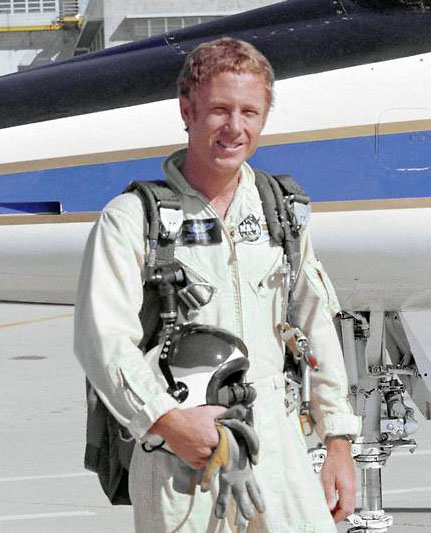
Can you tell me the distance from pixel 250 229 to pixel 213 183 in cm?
13

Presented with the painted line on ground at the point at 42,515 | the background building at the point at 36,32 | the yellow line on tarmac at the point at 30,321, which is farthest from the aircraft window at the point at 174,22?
the painted line on ground at the point at 42,515

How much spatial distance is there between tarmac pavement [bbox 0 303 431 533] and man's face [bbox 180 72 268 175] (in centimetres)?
291

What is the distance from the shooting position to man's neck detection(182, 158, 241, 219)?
9.99 ft

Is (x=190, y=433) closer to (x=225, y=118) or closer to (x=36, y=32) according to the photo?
(x=225, y=118)

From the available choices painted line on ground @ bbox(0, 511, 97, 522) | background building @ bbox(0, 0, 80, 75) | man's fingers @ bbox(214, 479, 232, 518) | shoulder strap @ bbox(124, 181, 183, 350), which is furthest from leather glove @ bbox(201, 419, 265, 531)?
background building @ bbox(0, 0, 80, 75)

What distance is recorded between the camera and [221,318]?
2.99 metres

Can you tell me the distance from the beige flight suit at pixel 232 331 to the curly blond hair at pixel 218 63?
0.23 meters

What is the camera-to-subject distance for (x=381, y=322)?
519 centimetres

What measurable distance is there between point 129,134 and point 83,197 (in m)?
0.26

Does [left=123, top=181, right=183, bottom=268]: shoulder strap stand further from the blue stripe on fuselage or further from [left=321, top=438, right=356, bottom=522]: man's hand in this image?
the blue stripe on fuselage

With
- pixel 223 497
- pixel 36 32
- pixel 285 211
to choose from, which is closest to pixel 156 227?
pixel 285 211

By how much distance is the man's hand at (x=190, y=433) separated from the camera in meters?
2.70

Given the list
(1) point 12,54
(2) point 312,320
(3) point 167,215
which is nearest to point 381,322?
(2) point 312,320

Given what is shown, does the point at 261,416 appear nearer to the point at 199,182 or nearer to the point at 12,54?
the point at 199,182
